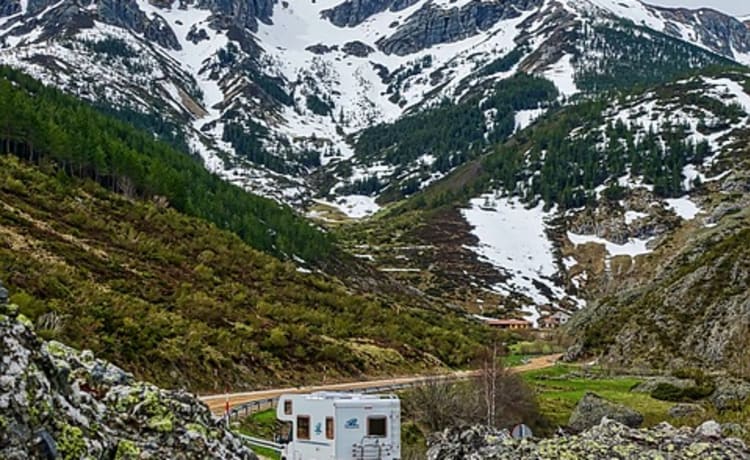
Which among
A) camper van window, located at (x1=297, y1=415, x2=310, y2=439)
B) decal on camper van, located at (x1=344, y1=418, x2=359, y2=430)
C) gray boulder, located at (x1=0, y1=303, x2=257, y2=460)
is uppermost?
gray boulder, located at (x1=0, y1=303, x2=257, y2=460)

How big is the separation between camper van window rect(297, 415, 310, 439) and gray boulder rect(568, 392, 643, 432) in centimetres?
1981

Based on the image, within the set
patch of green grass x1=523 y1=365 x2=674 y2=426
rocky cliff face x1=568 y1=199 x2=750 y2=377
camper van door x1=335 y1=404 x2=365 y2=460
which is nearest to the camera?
camper van door x1=335 y1=404 x2=365 y2=460

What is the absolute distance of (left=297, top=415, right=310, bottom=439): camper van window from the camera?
20.3 metres

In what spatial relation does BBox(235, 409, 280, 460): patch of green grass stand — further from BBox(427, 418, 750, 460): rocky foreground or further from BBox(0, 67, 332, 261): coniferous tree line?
BBox(0, 67, 332, 261): coniferous tree line

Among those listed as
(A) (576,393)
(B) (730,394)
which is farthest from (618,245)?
(B) (730,394)

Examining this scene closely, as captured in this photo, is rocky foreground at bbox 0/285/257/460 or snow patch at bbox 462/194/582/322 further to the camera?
snow patch at bbox 462/194/582/322

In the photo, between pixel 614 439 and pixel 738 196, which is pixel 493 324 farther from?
pixel 614 439

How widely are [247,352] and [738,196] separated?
5692 inches

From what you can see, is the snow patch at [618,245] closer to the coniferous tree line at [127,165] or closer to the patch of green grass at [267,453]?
the coniferous tree line at [127,165]

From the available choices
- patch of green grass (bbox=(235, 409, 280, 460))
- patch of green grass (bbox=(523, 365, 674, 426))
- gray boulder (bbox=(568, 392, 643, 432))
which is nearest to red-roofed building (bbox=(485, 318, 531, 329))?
patch of green grass (bbox=(523, 365, 674, 426))

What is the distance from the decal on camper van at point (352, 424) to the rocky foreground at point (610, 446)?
3.06m

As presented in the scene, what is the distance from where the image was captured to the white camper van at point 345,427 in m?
19.3

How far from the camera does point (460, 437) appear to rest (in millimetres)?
16875

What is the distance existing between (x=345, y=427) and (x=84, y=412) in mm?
12041
